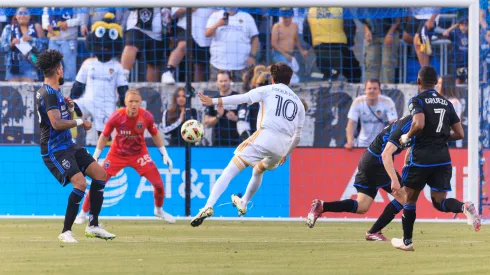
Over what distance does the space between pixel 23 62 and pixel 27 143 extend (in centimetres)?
170

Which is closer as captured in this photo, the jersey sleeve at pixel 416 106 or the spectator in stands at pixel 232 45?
the jersey sleeve at pixel 416 106

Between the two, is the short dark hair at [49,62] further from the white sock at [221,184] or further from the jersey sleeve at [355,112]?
the jersey sleeve at [355,112]

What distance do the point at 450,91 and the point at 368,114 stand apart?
1548 millimetres

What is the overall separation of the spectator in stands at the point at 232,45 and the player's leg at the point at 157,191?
9.62ft

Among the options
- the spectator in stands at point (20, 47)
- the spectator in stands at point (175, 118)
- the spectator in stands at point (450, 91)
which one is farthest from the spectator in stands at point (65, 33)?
the spectator in stands at point (450, 91)

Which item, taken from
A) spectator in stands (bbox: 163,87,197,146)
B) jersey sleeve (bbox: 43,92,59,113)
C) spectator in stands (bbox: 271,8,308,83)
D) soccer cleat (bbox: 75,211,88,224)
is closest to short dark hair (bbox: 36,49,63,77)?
jersey sleeve (bbox: 43,92,59,113)

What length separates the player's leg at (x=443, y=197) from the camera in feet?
34.7

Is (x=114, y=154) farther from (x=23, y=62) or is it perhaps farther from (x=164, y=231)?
(x=23, y=62)

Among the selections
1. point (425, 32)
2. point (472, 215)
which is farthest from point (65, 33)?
point (472, 215)

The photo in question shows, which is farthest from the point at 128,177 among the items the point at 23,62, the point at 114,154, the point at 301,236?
the point at 301,236

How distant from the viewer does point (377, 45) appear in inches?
699

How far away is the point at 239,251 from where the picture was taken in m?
10.6

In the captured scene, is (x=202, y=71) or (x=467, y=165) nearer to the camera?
(x=467, y=165)

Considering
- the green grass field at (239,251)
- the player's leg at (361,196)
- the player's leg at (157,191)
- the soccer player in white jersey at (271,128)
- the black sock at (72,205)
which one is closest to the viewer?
the green grass field at (239,251)
